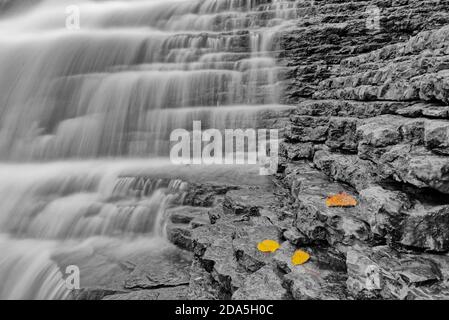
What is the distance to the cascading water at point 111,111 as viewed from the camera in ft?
20.8

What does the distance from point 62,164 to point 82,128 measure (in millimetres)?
1491

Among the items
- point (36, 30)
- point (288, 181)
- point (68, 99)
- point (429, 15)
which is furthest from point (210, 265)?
point (36, 30)

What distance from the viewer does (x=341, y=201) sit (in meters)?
3.31

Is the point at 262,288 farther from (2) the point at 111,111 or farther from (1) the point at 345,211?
(2) the point at 111,111

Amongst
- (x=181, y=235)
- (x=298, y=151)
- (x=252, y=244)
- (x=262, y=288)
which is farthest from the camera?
(x=298, y=151)

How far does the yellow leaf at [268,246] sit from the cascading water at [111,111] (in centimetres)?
301

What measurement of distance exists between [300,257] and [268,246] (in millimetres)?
628

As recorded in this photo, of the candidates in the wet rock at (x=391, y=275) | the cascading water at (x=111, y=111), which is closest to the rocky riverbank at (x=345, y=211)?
the wet rock at (x=391, y=275)

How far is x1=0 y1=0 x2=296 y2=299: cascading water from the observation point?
634 cm

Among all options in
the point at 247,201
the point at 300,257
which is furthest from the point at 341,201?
the point at 247,201

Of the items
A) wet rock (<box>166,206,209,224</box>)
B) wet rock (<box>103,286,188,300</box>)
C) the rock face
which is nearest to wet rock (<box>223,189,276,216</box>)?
the rock face

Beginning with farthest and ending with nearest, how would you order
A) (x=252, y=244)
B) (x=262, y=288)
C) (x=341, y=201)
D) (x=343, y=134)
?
(x=343, y=134) < (x=252, y=244) < (x=341, y=201) < (x=262, y=288)
